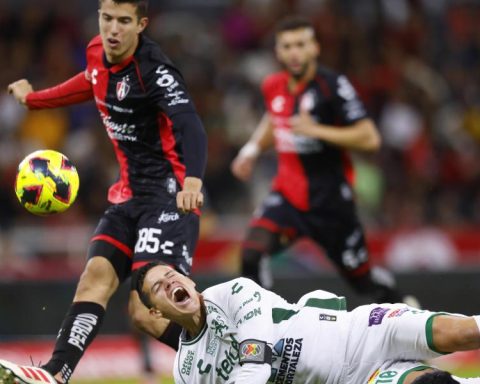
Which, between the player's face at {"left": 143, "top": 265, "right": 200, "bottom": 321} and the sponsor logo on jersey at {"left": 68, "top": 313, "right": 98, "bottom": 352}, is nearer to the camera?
the player's face at {"left": 143, "top": 265, "right": 200, "bottom": 321}

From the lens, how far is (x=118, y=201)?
7348mm

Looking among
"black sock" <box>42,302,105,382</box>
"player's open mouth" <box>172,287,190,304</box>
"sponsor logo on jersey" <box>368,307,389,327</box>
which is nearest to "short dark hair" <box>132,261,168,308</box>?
"player's open mouth" <box>172,287,190,304</box>

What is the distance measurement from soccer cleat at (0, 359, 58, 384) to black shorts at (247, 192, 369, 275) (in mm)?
3526

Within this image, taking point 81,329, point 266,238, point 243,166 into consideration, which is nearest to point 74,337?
point 81,329

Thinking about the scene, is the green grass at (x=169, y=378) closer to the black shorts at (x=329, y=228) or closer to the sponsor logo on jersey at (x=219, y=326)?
the black shorts at (x=329, y=228)

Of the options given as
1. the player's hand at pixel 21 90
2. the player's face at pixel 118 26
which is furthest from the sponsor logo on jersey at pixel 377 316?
the player's hand at pixel 21 90

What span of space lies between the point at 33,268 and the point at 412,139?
18.4 ft

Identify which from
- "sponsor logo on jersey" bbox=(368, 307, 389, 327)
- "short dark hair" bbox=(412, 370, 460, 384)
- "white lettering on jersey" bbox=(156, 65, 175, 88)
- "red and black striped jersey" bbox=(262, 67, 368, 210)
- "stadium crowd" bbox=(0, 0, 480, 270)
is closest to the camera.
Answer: "short dark hair" bbox=(412, 370, 460, 384)

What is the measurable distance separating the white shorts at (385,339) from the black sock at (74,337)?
1.55 m

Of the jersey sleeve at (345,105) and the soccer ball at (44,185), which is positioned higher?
the soccer ball at (44,185)

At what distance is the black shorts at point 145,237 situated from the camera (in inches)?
275

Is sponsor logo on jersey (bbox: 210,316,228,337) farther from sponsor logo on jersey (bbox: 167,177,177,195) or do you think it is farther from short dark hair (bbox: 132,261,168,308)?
sponsor logo on jersey (bbox: 167,177,177,195)

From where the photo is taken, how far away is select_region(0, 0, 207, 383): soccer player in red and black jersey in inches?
269

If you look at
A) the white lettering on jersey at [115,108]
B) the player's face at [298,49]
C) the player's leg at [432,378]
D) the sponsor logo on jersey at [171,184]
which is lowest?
the player's leg at [432,378]
